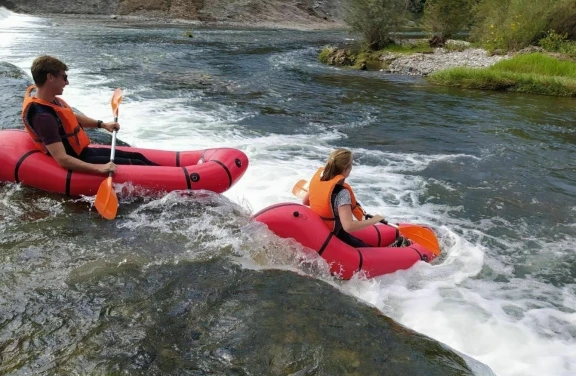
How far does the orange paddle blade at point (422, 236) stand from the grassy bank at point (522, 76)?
10.0 metres

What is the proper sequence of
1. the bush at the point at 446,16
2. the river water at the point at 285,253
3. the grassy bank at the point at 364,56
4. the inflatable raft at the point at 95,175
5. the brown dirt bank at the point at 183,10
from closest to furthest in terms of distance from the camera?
the river water at the point at 285,253 < the inflatable raft at the point at 95,175 < the grassy bank at the point at 364,56 < the bush at the point at 446,16 < the brown dirt bank at the point at 183,10

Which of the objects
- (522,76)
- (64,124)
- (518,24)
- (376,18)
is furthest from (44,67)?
(376,18)

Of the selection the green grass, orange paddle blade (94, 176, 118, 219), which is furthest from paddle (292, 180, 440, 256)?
the green grass

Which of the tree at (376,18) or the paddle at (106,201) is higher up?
the tree at (376,18)

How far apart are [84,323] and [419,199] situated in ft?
15.2

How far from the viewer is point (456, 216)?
5.86m

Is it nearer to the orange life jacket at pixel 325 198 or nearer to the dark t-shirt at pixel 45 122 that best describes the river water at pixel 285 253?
the orange life jacket at pixel 325 198

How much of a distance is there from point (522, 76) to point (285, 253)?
1196 centimetres

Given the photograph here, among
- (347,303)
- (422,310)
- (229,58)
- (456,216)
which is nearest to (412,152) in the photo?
(456,216)

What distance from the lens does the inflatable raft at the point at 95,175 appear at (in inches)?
174

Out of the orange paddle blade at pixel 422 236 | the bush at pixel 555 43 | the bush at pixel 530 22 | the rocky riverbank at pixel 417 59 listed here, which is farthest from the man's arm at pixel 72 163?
the bush at pixel 530 22

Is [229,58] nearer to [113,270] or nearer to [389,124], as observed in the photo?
[389,124]

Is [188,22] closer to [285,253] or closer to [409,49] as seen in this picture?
[409,49]

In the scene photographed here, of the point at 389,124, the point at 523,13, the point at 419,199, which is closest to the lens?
the point at 419,199
